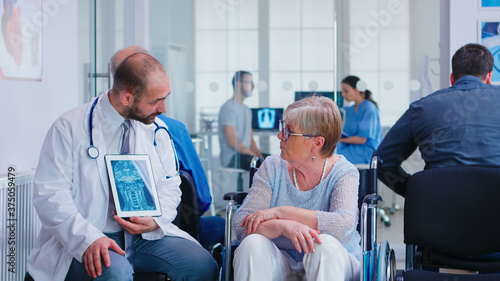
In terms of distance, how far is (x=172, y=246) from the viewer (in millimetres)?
2486

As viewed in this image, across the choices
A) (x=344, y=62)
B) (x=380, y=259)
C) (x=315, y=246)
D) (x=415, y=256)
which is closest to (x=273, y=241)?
(x=315, y=246)

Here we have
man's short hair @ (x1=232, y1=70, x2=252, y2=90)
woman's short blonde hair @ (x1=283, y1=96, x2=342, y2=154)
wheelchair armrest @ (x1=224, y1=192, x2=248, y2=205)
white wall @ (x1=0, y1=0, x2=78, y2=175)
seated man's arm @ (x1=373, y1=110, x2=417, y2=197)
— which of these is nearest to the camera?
woman's short blonde hair @ (x1=283, y1=96, x2=342, y2=154)

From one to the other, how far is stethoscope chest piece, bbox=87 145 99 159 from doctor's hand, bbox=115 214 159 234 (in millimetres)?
237

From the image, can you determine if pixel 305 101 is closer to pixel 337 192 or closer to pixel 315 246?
pixel 337 192

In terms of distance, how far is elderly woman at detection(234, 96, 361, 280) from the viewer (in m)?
2.27

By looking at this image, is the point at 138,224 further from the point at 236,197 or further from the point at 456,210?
the point at 456,210

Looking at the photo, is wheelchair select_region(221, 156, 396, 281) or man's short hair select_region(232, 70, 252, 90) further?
man's short hair select_region(232, 70, 252, 90)

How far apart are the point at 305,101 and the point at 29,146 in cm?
148

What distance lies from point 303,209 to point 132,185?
25.6 inches

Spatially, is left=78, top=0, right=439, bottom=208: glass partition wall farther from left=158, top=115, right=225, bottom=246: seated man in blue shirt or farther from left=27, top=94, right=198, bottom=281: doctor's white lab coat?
left=27, top=94, right=198, bottom=281: doctor's white lab coat

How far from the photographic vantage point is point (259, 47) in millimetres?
5262

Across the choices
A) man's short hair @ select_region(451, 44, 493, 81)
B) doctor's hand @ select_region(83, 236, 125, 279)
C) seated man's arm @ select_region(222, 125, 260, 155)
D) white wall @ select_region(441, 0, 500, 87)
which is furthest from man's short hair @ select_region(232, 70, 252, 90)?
doctor's hand @ select_region(83, 236, 125, 279)

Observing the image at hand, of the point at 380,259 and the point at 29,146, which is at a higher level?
the point at 29,146

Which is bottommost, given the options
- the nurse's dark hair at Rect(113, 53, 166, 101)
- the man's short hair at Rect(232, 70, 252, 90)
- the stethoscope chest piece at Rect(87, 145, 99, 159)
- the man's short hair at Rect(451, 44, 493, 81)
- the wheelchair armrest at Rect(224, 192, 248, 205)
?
the wheelchair armrest at Rect(224, 192, 248, 205)
